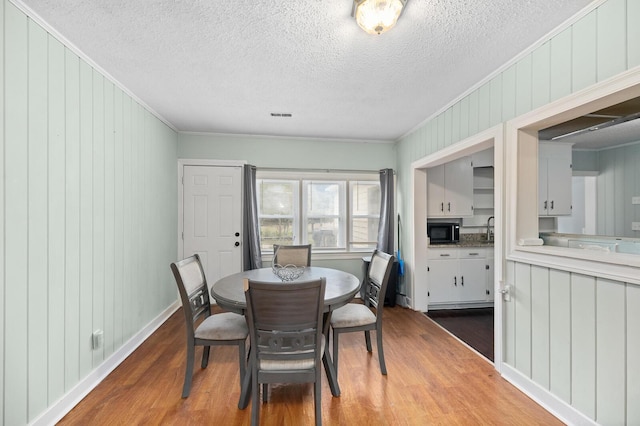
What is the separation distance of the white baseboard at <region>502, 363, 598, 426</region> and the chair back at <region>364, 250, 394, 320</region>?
3.59ft

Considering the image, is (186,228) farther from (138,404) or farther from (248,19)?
(248,19)

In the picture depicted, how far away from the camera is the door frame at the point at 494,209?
234cm

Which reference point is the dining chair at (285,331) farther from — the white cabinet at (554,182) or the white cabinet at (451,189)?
the white cabinet at (554,182)

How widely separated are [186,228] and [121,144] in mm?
1708

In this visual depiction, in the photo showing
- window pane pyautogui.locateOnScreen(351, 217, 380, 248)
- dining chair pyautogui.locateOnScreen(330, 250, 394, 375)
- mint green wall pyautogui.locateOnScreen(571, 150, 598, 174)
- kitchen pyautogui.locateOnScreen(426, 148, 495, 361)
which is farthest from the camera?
mint green wall pyautogui.locateOnScreen(571, 150, 598, 174)

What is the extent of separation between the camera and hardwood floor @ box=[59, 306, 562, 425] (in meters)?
1.82

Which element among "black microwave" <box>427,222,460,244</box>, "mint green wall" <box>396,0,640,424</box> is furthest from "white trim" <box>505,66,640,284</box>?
"black microwave" <box>427,222,460,244</box>

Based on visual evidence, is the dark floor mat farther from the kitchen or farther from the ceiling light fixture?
the ceiling light fixture

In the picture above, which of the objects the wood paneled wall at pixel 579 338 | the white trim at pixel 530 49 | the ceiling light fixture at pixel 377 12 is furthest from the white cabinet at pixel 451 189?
the ceiling light fixture at pixel 377 12

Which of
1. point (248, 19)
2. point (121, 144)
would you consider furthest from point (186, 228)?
point (248, 19)

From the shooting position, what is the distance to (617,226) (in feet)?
15.2

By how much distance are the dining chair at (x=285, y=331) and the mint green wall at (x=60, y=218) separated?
127 centimetres

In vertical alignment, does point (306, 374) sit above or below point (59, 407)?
above

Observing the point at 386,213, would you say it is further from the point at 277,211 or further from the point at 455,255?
the point at 277,211
